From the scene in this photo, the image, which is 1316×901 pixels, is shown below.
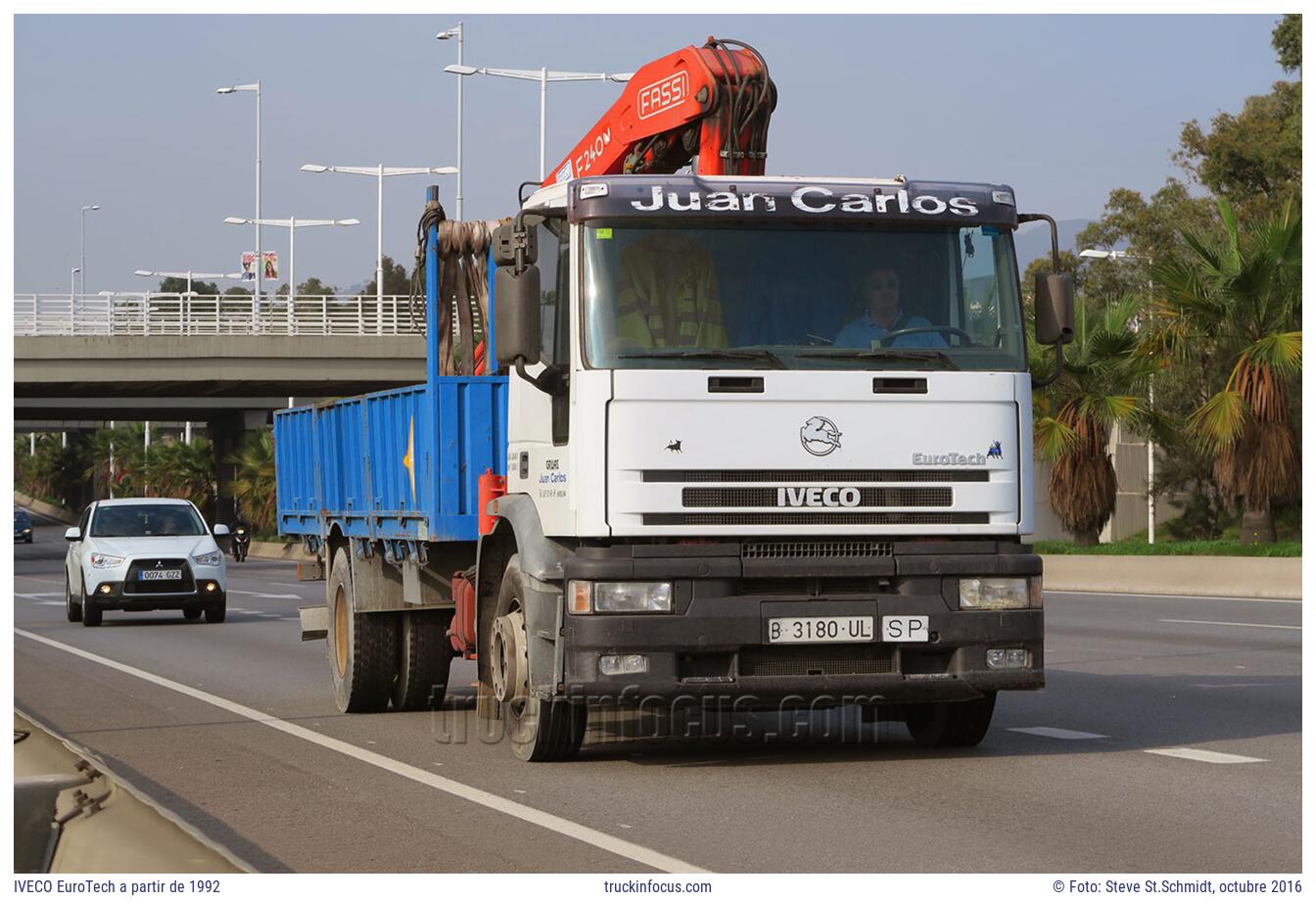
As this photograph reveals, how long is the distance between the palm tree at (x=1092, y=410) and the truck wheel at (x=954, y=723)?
915 inches

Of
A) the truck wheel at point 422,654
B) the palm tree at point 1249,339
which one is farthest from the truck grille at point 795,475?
the palm tree at point 1249,339

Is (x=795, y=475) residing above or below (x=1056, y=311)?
below

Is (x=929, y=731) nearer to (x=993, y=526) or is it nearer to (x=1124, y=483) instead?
(x=993, y=526)

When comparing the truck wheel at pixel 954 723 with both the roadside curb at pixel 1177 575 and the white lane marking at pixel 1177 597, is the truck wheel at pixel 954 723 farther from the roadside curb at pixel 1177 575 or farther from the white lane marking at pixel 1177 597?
the white lane marking at pixel 1177 597

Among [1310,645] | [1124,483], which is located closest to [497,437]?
[1310,645]

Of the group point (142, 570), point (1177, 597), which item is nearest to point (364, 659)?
point (142, 570)

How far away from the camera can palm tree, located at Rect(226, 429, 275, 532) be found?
71375mm

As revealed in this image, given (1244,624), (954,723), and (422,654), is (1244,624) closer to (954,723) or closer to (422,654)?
(422,654)

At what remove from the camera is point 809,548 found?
9.97 metres

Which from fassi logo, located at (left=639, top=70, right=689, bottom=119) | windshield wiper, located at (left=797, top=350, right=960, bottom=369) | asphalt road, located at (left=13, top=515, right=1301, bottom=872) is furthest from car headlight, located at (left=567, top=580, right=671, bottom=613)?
fassi logo, located at (left=639, top=70, right=689, bottom=119)

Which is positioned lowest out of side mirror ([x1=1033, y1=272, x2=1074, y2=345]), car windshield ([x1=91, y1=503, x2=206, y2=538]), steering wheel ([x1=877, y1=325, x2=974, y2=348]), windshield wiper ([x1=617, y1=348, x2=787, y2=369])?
car windshield ([x1=91, y1=503, x2=206, y2=538])

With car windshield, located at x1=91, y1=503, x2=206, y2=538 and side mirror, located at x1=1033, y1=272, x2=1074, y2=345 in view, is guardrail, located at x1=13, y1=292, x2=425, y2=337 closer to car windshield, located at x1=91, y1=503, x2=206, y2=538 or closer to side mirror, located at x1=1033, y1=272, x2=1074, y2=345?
car windshield, located at x1=91, y1=503, x2=206, y2=538

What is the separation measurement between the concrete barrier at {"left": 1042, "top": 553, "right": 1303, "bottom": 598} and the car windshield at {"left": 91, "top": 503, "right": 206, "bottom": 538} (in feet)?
38.6

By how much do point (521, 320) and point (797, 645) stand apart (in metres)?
2.05
